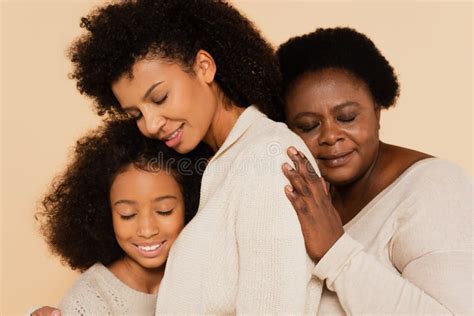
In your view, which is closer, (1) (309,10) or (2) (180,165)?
(2) (180,165)

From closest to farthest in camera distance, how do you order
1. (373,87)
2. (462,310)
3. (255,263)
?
(255,263) < (462,310) < (373,87)

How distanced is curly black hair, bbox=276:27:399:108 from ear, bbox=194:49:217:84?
37 centimetres

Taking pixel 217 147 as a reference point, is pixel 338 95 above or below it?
above

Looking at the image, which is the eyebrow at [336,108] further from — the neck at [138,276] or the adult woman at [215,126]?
the neck at [138,276]

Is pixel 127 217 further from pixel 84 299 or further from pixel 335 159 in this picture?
pixel 335 159

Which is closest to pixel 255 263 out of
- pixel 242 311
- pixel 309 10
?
pixel 242 311

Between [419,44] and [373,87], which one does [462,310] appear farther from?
[419,44]

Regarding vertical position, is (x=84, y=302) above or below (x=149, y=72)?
below

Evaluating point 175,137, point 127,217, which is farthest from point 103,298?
point 175,137

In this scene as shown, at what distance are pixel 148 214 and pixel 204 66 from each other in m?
0.61

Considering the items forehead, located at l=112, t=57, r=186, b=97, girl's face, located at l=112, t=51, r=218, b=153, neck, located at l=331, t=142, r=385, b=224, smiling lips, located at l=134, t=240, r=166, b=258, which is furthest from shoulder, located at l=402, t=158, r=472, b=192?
smiling lips, located at l=134, t=240, r=166, b=258

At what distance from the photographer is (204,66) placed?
7.07 feet

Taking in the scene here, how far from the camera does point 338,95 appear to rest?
2.36 m

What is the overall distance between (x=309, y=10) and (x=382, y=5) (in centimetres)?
37
